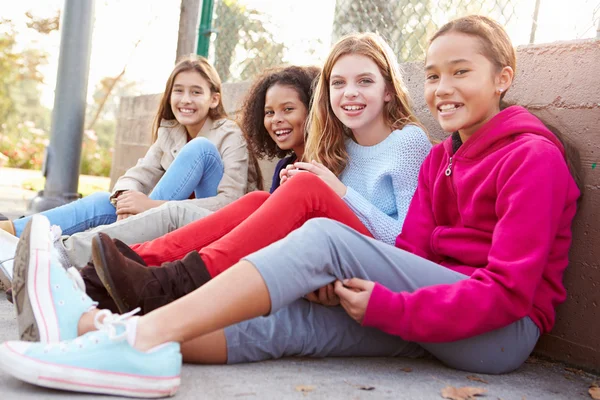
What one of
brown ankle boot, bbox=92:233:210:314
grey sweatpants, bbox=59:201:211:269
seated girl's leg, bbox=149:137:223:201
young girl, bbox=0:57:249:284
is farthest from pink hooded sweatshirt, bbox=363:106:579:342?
seated girl's leg, bbox=149:137:223:201

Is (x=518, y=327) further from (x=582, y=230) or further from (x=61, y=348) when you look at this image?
(x=61, y=348)

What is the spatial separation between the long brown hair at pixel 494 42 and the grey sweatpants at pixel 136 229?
1.21 m

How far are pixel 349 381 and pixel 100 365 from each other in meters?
0.67

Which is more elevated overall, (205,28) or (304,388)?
(205,28)

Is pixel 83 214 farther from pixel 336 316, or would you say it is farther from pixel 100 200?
pixel 336 316

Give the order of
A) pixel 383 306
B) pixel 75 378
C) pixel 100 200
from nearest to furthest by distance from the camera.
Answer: pixel 75 378, pixel 383 306, pixel 100 200

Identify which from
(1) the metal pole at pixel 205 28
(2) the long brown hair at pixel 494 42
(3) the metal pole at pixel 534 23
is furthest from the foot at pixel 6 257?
(1) the metal pole at pixel 205 28

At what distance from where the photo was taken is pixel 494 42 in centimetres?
203

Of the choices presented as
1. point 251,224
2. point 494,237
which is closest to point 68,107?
point 251,224

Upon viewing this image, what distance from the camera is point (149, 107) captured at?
5746 millimetres

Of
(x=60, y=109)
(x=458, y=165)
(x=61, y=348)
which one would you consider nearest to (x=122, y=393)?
(x=61, y=348)

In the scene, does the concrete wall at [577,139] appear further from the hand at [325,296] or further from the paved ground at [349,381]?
the hand at [325,296]

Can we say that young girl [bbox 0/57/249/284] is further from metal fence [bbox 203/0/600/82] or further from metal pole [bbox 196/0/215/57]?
metal pole [bbox 196/0/215/57]

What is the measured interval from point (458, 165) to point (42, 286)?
132 centimetres
